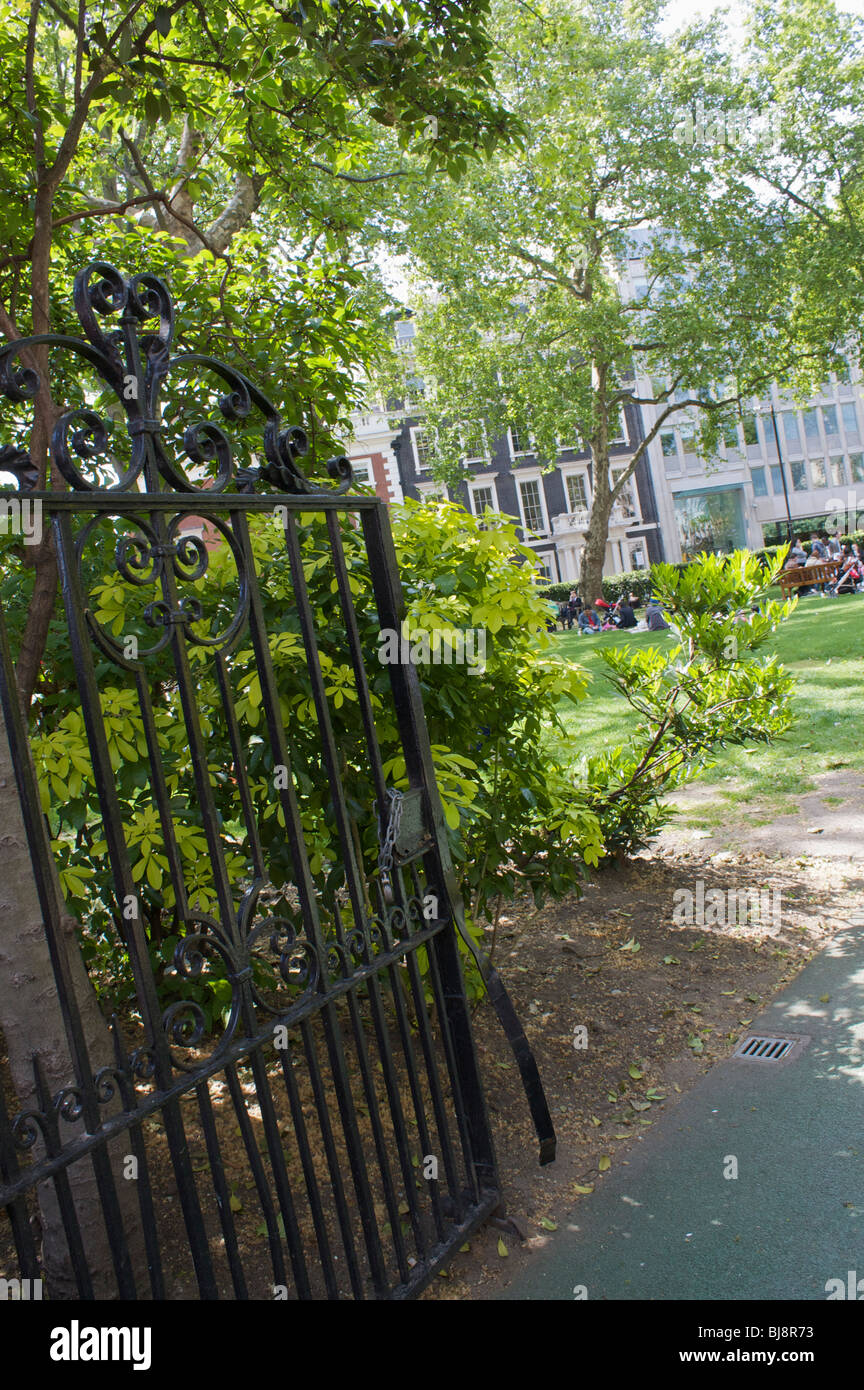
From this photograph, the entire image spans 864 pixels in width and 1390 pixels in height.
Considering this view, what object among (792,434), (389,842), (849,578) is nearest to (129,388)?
(389,842)

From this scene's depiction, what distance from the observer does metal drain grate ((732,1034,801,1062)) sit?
4.30 m

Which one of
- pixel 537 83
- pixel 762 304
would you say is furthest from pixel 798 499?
pixel 537 83

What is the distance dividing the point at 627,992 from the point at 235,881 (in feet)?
7.52

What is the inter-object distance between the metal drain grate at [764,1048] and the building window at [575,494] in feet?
152

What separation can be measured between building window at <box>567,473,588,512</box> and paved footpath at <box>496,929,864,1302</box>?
153ft

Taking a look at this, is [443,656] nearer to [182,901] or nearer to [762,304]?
[182,901]

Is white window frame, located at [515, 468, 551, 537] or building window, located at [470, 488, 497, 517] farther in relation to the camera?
white window frame, located at [515, 468, 551, 537]

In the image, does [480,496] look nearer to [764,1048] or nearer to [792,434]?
[792,434]

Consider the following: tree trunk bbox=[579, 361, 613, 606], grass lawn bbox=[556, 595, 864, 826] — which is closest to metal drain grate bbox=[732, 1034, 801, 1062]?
grass lawn bbox=[556, 595, 864, 826]

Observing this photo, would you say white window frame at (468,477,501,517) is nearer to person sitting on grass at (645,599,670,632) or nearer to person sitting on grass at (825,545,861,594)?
person sitting on grass at (645,599,670,632)

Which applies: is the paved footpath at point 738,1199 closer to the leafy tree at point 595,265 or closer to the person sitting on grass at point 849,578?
the person sitting on grass at point 849,578

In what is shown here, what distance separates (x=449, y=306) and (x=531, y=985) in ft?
77.4

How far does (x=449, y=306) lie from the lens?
26062mm

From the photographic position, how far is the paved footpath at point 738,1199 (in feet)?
9.89
